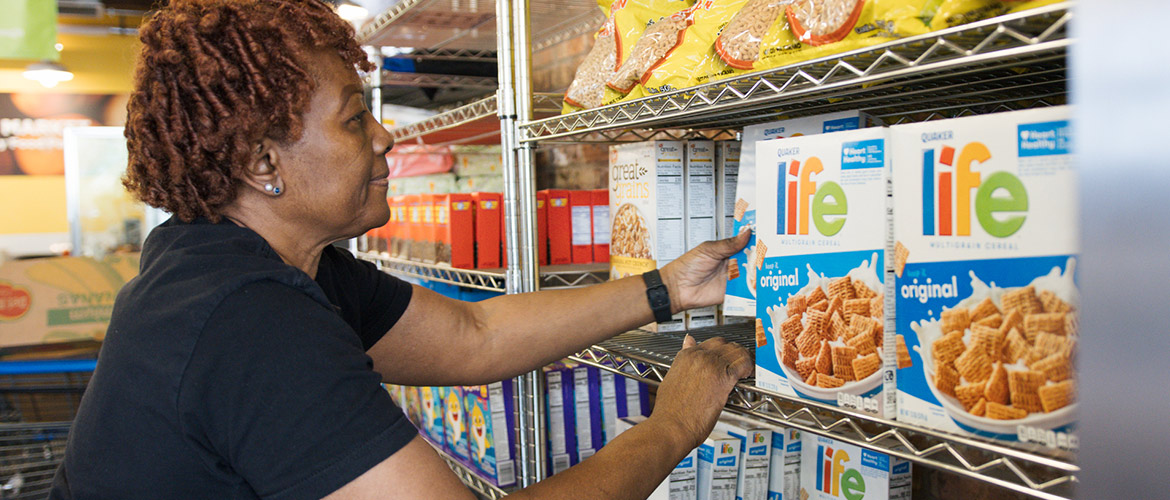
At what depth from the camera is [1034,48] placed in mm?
752

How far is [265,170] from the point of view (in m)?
1.20

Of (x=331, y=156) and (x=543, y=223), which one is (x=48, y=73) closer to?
(x=543, y=223)

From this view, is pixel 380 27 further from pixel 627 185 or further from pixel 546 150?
pixel 627 185

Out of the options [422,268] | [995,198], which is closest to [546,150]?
[422,268]

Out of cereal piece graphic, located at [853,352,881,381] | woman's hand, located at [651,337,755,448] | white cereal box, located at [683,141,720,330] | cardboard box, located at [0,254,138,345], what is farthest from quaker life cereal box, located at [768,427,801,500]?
cardboard box, located at [0,254,138,345]

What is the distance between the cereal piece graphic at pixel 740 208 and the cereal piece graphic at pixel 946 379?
0.55 meters

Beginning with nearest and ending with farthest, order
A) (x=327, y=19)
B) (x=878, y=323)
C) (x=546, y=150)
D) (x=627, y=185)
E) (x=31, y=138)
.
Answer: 1. (x=878, y=323)
2. (x=327, y=19)
3. (x=627, y=185)
4. (x=546, y=150)
5. (x=31, y=138)

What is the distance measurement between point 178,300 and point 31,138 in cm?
710

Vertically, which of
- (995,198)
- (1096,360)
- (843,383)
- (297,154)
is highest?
(297,154)

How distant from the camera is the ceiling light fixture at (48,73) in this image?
235 inches

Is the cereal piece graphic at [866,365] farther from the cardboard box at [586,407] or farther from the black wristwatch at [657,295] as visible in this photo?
the cardboard box at [586,407]

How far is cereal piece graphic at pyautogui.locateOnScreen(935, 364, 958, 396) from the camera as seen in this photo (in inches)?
34.5

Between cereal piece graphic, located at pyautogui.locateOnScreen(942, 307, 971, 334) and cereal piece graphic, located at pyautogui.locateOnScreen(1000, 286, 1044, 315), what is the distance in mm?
49

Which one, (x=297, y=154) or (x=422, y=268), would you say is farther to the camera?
(x=422, y=268)
